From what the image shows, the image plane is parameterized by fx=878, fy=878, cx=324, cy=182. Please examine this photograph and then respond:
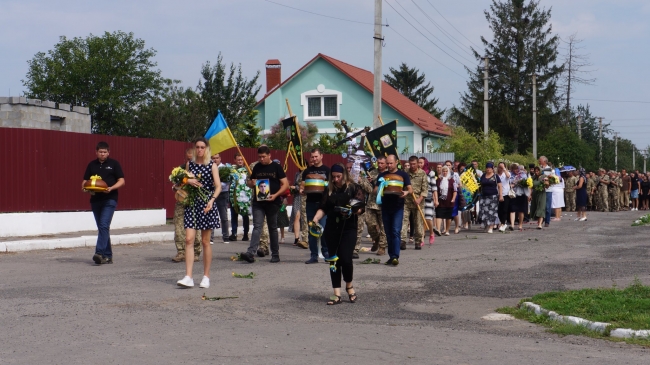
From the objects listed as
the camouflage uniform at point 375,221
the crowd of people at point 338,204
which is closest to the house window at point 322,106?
the crowd of people at point 338,204

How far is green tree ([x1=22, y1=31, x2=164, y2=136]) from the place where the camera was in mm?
64438

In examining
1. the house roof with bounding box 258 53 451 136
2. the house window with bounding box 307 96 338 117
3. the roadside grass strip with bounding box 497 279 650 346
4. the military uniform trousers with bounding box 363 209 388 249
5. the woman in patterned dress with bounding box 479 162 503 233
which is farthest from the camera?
the house window with bounding box 307 96 338 117

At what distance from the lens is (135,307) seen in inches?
364

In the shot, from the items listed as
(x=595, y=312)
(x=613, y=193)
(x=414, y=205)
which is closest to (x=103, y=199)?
(x=414, y=205)

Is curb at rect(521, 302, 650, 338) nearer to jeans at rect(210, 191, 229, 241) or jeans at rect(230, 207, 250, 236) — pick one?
jeans at rect(210, 191, 229, 241)

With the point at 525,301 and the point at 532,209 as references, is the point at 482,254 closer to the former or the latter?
the point at 525,301

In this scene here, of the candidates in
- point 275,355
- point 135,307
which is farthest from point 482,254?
point 275,355

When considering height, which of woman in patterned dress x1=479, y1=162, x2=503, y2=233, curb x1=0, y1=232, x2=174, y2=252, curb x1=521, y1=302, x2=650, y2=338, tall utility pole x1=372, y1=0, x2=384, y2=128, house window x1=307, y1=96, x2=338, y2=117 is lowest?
curb x1=521, y1=302, x2=650, y2=338

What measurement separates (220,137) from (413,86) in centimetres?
7532

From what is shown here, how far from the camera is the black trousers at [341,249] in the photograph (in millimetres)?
10000

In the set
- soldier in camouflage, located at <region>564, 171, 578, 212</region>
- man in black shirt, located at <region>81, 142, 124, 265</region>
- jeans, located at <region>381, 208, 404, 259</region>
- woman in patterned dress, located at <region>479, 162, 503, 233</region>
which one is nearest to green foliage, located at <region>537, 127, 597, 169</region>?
soldier in camouflage, located at <region>564, 171, 578, 212</region>

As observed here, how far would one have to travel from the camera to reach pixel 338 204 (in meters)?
10.4

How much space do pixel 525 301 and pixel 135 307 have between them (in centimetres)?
422

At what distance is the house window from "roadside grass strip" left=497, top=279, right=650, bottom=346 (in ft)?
148
